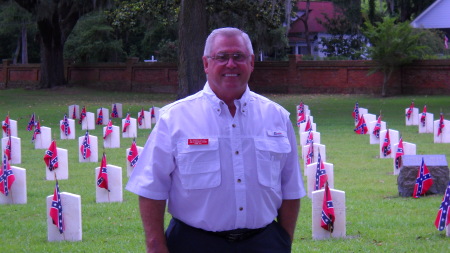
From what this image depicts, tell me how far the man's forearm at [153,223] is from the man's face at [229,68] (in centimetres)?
70

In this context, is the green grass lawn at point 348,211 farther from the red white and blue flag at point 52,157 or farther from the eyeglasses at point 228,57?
the eyeglasses at point 228,57

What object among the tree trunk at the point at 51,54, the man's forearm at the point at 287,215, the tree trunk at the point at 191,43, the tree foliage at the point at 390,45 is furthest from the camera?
the tree trunk at the point at 51,54

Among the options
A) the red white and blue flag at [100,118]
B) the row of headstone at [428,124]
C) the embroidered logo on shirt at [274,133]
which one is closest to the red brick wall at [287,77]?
the row of headstone at [428,124]

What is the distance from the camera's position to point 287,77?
43094 mm

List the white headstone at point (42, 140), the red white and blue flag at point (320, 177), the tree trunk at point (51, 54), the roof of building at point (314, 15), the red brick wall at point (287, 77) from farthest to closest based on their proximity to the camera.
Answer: the roof of building at point (314, 15) → the tree trunk at point (51, 54) → the red brick wall at point (287, 77) → the white headstone at point (42, 140) → the red white and blue flag at point (320, 177)

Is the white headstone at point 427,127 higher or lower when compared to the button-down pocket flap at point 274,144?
lower

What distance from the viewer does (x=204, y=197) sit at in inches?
166

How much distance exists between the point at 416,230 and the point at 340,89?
3241 centimetres

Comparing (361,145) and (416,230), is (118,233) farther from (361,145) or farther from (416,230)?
(361,145)

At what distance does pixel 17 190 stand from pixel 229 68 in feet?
26.2

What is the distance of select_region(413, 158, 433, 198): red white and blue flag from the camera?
36.5ft

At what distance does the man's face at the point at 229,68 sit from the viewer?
432cm

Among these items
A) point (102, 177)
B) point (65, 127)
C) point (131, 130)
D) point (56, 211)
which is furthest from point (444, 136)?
point (56, 211)

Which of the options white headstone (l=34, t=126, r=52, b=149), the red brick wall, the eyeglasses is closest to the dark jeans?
the eyeglasses
